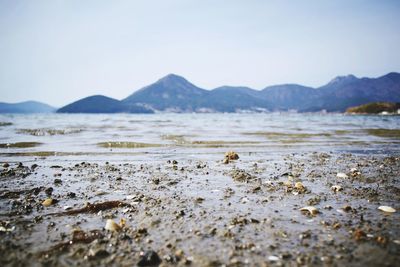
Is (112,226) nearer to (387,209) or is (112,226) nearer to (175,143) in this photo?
(387,209)

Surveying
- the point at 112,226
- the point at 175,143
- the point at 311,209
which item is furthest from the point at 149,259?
the point at 175,143

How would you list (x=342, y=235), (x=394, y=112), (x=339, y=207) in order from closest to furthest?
(x=342, y=235) < (x=339, y=207) < (x=394, y=112)

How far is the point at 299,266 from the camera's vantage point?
3387mm

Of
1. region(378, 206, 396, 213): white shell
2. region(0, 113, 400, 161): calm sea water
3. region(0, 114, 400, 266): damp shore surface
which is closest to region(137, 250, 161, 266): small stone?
region(0, 114, 400, 266): damp shore surface

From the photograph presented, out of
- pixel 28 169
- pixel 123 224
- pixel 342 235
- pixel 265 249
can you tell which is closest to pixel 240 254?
pixel 265 249

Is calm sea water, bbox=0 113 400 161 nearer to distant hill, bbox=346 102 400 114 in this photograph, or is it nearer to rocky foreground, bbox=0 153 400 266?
rocky foreground, bbox=0 153 400 266

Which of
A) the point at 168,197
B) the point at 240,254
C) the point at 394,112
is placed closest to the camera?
the point at 240,254

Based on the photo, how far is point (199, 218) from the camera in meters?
5.14

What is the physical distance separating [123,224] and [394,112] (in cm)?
20381

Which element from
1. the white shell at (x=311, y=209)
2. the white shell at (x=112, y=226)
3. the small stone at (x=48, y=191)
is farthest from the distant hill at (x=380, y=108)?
the white shell at (x=112, y=226)

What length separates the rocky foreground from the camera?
145 inches

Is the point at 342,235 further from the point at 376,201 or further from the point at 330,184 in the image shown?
the point at 330,184

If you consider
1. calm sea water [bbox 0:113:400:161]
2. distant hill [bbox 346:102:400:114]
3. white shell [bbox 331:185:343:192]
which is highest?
distant hill [bbox 346:102:400:114]

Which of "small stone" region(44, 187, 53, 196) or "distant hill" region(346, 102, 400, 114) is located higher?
"distant hill" region(346, 102, 400, 114)
